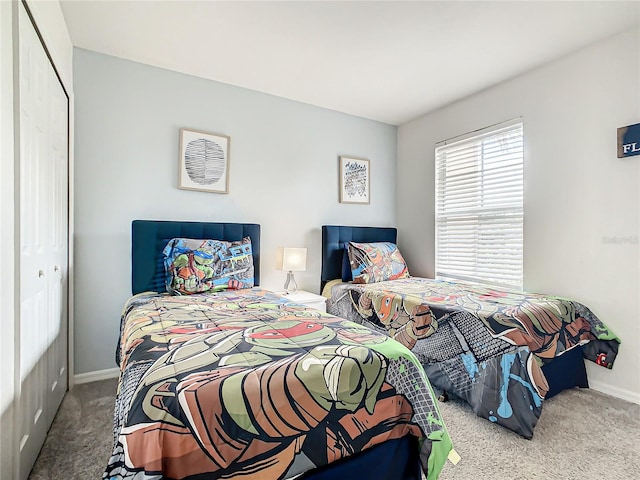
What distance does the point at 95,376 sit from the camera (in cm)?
257

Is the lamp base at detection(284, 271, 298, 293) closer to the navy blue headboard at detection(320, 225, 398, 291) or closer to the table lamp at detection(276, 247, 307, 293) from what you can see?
the table lamp at detection(276, 247, 307, 293)

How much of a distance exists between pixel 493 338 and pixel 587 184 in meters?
1.53

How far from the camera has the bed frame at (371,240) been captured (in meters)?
2.29

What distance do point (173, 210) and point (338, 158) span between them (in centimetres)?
→ 186

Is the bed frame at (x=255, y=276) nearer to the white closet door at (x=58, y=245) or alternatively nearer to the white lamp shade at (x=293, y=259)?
the white lamp shade at (x=293, y=259)

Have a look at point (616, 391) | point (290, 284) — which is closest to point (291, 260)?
point (290, 284)

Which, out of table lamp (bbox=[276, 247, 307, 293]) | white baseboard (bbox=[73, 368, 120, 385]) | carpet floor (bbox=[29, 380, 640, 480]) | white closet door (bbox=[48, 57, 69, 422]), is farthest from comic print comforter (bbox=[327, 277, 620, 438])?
white closet door (bbox=[48, 57, 69, 422])

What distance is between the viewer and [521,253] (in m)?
2.94

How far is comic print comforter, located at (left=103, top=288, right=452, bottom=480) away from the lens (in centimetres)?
92

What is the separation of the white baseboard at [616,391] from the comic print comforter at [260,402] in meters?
1.95

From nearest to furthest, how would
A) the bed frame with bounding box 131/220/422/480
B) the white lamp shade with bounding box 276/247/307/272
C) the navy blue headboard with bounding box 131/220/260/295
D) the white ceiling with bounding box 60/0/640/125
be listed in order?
the bed frame with bounding box 131/220/422/480 < the white ceiling with bounding box 60/0/640/125 < the navy blue headboard with bounding box 131/220/260/295 < the white lamp shade with bounding box 276/247/307/272

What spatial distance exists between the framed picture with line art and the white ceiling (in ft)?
2.90

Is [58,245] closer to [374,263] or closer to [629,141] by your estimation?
[374,263]

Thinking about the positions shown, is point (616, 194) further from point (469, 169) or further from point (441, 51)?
point (441, 51)
